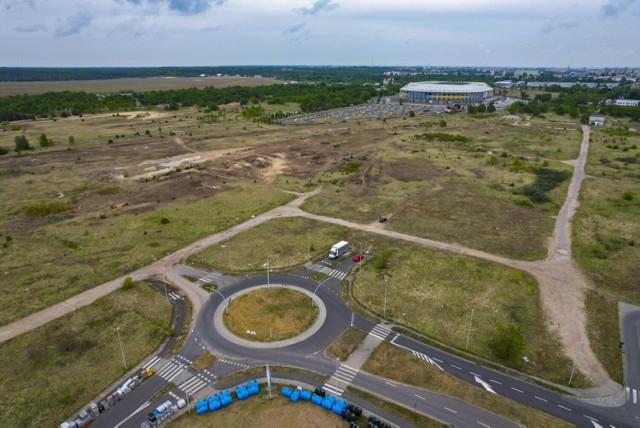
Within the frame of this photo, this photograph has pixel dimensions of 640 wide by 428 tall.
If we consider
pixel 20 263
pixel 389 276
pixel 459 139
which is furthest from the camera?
pixel 459 139

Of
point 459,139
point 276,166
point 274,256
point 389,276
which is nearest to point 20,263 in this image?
point 274,256

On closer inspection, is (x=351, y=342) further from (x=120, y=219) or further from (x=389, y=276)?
(x=120, y=219)

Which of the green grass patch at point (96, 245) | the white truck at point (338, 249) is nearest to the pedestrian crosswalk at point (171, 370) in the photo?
the green grass patch at point (96, 245)

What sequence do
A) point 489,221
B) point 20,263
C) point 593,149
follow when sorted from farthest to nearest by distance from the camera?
point 593,149
point 489,221
point 20,263

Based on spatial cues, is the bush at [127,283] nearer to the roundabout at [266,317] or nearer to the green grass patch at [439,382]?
the roundabout at [266,317]

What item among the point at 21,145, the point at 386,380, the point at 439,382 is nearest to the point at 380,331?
the point at 386,380

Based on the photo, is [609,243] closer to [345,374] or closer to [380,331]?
[380,331]

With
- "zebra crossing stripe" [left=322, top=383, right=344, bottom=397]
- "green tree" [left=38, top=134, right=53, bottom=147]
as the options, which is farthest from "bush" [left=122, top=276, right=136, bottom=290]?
"green tree" [left=38, top=134, right=53, bottom=147]

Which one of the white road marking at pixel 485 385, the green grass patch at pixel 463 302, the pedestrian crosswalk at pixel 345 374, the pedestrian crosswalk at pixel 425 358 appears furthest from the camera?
the green grass patch at pixel 463 302
